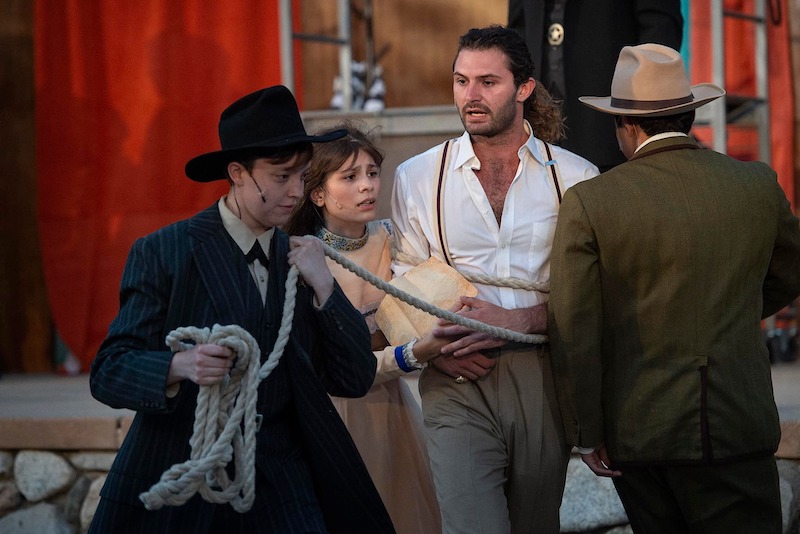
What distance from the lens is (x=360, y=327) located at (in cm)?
287

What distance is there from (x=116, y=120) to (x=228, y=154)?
4.45 meters

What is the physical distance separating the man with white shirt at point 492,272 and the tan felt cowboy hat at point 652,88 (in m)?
0.32

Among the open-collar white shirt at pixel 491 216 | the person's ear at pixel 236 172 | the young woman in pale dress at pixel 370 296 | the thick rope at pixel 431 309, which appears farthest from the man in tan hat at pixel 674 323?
the person's ear at pixel 236 172

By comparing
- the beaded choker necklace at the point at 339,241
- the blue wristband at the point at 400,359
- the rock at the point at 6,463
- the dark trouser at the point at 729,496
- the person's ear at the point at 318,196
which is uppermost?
the person's ear at the point at 318,196

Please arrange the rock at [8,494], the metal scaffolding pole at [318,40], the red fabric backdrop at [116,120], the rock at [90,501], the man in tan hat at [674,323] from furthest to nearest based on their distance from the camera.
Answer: the red fabric backdrop at [116,120], the metal scaffolding pole at [318,40], the rock at [8,494], the rock at [90,501], the man in tan hat at [674,323]

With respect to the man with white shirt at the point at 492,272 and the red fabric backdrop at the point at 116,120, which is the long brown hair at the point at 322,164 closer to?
the man with white shirt at the point at 492,272

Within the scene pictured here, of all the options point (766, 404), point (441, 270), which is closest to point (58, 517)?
point (441, 270)

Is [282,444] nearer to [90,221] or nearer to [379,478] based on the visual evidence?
[379,478]

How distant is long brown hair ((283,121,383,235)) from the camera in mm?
3771

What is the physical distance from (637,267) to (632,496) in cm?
68

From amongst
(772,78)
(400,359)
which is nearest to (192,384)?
(400,359)

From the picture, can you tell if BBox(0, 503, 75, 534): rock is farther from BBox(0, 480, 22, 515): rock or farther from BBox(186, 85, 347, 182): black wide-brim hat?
BBox(186, 85, 347, 182): black wide-brim hat

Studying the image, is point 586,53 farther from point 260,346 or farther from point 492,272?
point 260,346

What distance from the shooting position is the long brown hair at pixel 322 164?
3771 mm
